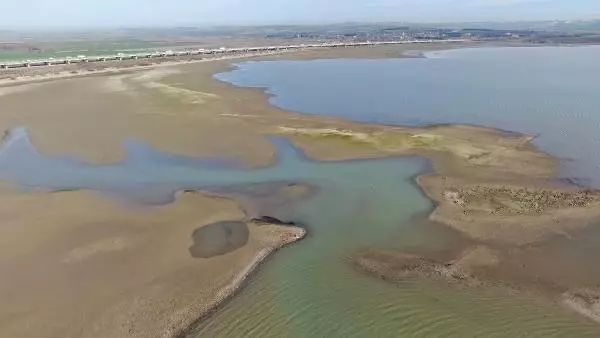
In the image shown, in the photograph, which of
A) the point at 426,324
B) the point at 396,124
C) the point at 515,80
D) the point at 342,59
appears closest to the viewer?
the point at 426,324

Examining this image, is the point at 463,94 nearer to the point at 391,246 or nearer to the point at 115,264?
the point at 391,246

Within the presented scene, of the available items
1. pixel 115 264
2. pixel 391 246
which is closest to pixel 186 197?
pixel 115 264

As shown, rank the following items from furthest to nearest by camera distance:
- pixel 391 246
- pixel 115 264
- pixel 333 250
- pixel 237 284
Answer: pixel 391 246 < pixel 333 250 < pixel 115 264 < pixel 237 284

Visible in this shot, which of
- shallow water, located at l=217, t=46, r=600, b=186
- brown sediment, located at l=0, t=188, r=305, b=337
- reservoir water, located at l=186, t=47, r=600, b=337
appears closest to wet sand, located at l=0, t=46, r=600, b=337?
brown sediment, located at l=0, t=188, r=305, b=337

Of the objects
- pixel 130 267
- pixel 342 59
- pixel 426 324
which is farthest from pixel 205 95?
pixel 342 59

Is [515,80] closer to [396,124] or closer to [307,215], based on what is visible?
[396,124]
